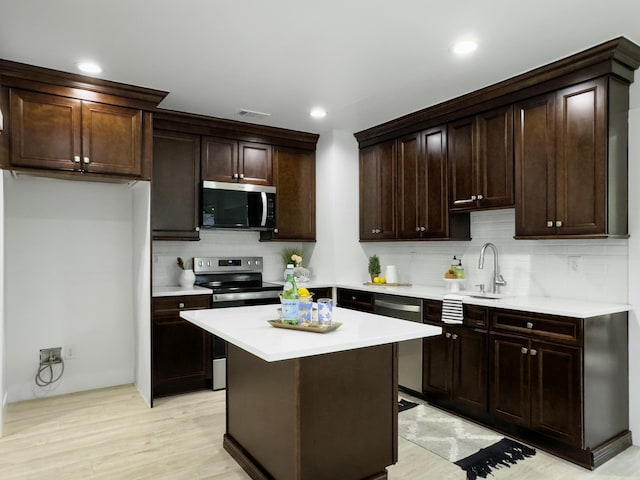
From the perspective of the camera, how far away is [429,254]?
180 inches

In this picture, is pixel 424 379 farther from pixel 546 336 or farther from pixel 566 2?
pixel 566 2

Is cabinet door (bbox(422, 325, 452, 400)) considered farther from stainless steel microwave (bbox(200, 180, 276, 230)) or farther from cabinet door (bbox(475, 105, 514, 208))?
stainless steel microwave (bbox(200, 180, 276, 230))

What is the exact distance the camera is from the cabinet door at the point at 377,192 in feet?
15.2

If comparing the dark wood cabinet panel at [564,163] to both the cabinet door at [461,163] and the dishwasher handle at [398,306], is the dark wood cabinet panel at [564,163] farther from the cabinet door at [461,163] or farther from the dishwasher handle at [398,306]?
the dishwasher handle at [398,306]

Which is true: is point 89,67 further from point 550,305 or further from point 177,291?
point 550,305

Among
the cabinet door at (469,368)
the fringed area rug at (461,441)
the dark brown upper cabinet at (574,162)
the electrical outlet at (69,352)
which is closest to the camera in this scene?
the fringed area rug at (461,441)

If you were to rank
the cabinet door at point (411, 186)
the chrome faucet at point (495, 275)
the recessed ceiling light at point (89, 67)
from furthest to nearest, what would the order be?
1. the cabinet door at point (411, 186)
2. the chrome faucet at point (495, 275)
3. the recessed ceiling light at point (89, 67)

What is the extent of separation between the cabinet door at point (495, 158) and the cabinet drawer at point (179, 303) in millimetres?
2553

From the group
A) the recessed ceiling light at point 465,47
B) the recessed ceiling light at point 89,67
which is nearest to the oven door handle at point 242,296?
the recessed ceiling light at point 89,67

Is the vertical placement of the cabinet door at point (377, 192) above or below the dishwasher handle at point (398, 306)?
above

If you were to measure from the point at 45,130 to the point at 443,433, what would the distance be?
3615 millimetres

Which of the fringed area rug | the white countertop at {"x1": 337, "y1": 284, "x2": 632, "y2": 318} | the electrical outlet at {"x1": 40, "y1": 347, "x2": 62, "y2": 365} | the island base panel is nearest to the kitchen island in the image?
the island base panel

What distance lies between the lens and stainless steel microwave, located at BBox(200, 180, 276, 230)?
4.43 meters

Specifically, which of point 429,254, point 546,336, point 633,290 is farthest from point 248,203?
point 633,290
